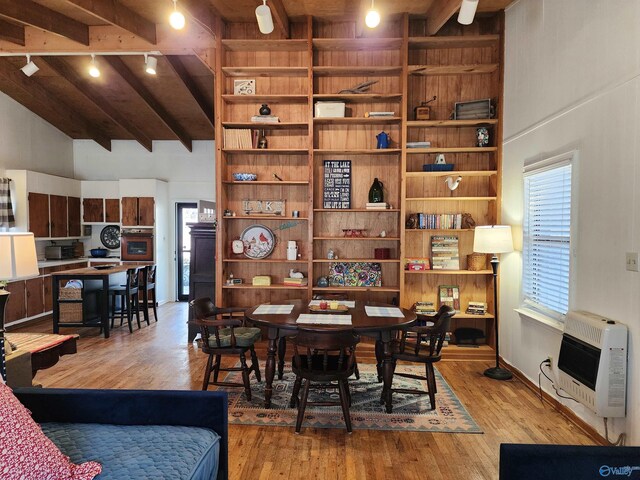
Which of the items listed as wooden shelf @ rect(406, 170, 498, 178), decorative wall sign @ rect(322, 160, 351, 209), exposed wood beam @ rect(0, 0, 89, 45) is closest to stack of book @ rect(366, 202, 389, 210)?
decorative wall sign @ rect(322, 160, 351, 209)

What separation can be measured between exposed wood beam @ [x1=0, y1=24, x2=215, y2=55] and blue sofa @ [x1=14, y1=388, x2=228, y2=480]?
4104mm

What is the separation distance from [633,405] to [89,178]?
362 inches

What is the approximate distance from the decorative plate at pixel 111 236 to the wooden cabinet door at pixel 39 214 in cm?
119

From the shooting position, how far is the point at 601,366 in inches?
106

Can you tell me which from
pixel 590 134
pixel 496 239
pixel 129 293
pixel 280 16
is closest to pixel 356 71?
pixel 280 16

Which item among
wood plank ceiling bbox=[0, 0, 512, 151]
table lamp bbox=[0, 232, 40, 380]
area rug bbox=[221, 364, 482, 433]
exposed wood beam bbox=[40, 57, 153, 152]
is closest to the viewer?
table lamp bbox=[0, 232, 40, 380]

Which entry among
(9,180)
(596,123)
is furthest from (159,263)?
(596,123)

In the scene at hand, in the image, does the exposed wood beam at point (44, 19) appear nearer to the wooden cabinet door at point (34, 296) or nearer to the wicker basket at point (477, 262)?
the wooden cabinet door at point (34, 296)

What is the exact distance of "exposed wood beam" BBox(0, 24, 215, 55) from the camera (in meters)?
4.91

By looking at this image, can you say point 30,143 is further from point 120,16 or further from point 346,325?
point 346,325

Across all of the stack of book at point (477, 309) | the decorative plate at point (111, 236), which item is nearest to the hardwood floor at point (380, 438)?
the stack of book at point (477, 309)

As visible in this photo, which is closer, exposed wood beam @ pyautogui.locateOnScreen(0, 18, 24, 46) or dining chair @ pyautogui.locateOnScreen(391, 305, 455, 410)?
dining chair @ pyautogui.locateOnScreen(391, 305, 455, 410)

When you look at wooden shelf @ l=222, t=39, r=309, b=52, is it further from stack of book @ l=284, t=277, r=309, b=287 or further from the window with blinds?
the window with blinds

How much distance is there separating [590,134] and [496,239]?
→ 1.38 meters
